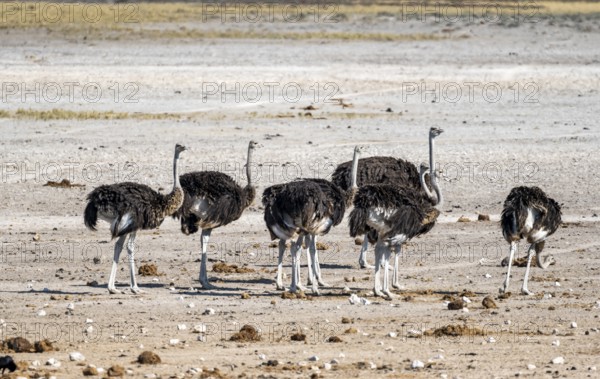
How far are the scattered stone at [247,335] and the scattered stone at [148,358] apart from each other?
1.11m

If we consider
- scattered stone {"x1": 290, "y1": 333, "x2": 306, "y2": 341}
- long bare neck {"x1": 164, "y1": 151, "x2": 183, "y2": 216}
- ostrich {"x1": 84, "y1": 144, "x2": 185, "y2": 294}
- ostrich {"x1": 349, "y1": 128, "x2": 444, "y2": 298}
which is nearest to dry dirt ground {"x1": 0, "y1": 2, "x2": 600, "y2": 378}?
scattered stone {"x1": 290, "y1": 333, "x2": 306, "y2": 341}

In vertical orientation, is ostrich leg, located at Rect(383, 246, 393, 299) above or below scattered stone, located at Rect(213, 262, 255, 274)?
above

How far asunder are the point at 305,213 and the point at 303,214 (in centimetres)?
2

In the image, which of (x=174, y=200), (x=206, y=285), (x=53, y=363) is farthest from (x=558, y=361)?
(x=174, y=200)

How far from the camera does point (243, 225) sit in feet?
63.3

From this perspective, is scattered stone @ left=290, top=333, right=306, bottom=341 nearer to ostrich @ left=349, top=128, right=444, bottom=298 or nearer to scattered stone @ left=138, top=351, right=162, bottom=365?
scattered stone @ left=138, top=351, right=162, bottom=365

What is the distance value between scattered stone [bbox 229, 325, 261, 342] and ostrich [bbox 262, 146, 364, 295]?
7.13ft

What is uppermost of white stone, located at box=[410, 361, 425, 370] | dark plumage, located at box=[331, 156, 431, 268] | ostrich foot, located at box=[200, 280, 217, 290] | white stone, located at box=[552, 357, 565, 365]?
dark plumage, located at box=[331, 156, 431, 268]

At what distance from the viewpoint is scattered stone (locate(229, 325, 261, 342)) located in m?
12.2

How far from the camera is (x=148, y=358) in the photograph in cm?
1123

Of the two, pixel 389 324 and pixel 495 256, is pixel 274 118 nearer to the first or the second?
pixel 495 256

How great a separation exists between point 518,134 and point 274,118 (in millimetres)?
4428

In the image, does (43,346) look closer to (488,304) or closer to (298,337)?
(298,337)

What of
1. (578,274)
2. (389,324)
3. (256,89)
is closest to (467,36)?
(256,89)
